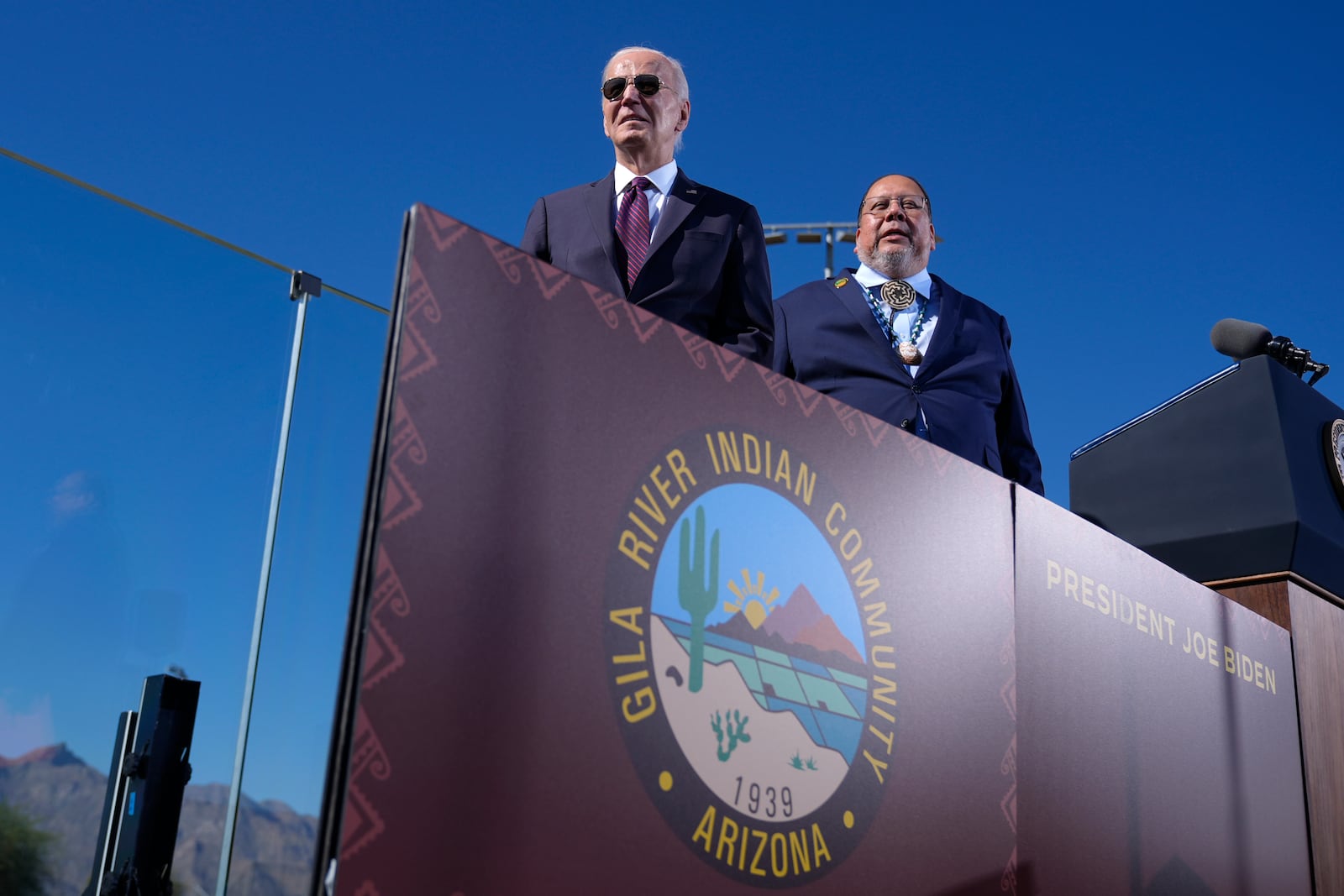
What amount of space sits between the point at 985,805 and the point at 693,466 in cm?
72

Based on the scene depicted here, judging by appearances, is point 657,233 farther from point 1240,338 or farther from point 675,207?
point 1240,338

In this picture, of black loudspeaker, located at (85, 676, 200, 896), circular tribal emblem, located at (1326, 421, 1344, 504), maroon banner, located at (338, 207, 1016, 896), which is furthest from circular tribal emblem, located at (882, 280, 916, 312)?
black loudspeaker, located at (85, 676, 200, 896)

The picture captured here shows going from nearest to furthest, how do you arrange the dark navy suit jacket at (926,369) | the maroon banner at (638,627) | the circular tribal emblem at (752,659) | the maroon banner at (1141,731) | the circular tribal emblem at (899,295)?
the maroon banner at (638,627) < the circular tribal emblem at (752,659) < the maroon banner at (1141,731) < the dark navy suit jacket at (926,369) < the circular tribal emblem at (899,295)

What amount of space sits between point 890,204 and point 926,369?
0.59m

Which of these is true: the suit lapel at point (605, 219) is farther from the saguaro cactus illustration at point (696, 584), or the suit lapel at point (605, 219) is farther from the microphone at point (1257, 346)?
the microphone at point (1257, 346)

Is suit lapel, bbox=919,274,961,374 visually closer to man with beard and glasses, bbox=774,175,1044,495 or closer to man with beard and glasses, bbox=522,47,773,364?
man with beard and glasses, bbox=774,175,1044,495

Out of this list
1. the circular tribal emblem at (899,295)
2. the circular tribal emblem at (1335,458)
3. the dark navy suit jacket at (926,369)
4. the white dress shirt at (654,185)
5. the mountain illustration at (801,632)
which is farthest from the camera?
the circular tribal emblem at (1335,458)

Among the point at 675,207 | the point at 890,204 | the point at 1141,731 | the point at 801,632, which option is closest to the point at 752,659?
the point at 801,632

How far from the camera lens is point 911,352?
2475 millimetres

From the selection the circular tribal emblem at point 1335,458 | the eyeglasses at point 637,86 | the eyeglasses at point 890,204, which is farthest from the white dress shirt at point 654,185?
the circular tribal emblem at point 1335,458

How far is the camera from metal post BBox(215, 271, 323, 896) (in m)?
2.21

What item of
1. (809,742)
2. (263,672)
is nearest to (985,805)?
(809,742)

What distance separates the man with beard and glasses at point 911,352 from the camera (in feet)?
7.86

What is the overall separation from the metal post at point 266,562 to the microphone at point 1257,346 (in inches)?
88.5
